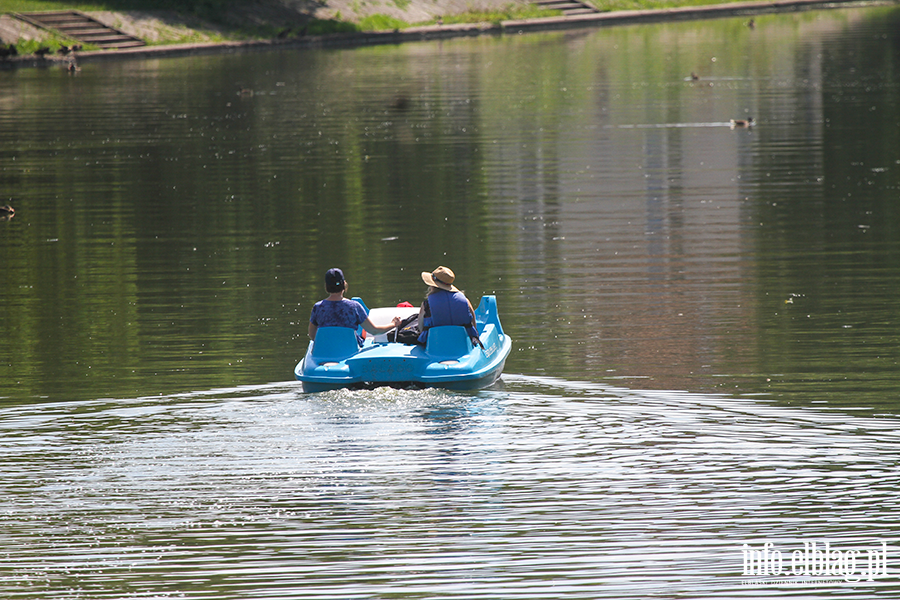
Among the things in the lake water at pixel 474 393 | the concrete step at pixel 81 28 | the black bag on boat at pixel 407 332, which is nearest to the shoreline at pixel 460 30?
the concrete step at pixel 81 28

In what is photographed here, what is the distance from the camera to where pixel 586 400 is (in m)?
12.9

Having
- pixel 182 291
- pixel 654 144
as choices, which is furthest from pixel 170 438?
pixel 654 144

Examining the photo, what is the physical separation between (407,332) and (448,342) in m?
0.77

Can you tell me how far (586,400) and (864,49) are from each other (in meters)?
53.0

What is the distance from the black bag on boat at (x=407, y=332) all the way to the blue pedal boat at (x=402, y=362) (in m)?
0.19

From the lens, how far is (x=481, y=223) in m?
24.6

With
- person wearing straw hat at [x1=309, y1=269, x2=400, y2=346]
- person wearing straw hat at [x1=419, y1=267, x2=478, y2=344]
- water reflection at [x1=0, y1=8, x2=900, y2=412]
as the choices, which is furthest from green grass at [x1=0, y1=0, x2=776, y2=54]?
person wearing straw hat at [x1=419, y1=267, x2=478, y2=344]

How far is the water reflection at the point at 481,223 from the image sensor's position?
1562 cm

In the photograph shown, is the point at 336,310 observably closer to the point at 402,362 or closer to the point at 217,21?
the point at 402,362

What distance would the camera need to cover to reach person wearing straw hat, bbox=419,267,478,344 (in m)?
13.7

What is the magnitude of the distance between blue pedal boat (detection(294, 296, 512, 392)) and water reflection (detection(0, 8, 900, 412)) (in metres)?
1.37

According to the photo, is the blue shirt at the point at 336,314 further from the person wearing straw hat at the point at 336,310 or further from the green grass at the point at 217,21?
the green grass at the point at 217,21

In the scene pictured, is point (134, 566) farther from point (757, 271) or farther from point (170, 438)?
point (757, 271)

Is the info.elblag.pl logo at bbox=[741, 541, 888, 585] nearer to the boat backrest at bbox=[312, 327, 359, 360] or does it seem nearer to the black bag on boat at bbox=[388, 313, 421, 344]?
the boat backrest at bbox=[312, 327, 359, 360]
